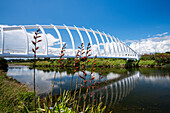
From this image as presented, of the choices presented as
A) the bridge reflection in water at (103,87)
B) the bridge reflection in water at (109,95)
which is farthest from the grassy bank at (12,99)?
the bridge reflection in water at (109,95)

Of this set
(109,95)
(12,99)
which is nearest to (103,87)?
(109,95)

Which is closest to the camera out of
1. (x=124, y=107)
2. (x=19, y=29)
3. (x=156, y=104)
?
(x=124, y=107)

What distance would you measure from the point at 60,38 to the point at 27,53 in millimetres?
5284

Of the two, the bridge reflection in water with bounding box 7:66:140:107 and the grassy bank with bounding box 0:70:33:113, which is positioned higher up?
the grassy bank with bounding box 0:70:33:113

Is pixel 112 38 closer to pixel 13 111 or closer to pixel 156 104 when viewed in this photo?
pixel 156 104

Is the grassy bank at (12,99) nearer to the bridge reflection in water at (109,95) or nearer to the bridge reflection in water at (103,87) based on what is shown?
the bridge reflection in water at (103,87)

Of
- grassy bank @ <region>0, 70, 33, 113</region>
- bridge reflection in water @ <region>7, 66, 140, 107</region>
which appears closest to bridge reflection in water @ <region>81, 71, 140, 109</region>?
bridge reflection in water @ <region>7, 66, 140, 107</region>

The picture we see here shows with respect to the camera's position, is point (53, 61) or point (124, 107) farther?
point (53, 61)

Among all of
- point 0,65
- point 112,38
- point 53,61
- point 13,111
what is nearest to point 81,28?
point 112,38

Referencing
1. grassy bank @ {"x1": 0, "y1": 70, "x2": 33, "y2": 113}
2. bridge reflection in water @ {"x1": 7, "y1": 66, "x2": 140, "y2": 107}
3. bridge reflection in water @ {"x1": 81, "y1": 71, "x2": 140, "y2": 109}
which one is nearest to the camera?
grassy bank @ {"x1": 0, "y1": 70, "x2": 33, "y2": 113}

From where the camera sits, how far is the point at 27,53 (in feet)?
37.6

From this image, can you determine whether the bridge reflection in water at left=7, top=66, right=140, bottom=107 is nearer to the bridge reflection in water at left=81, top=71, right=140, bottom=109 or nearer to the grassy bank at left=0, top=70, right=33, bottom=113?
the bridge reflection in water at left=81, top=71, right=140, bottom=109

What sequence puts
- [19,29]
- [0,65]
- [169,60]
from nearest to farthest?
1. [19,29]
2. [0,65]
3. [169,60]

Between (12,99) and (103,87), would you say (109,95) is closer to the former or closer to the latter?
(103,87)
